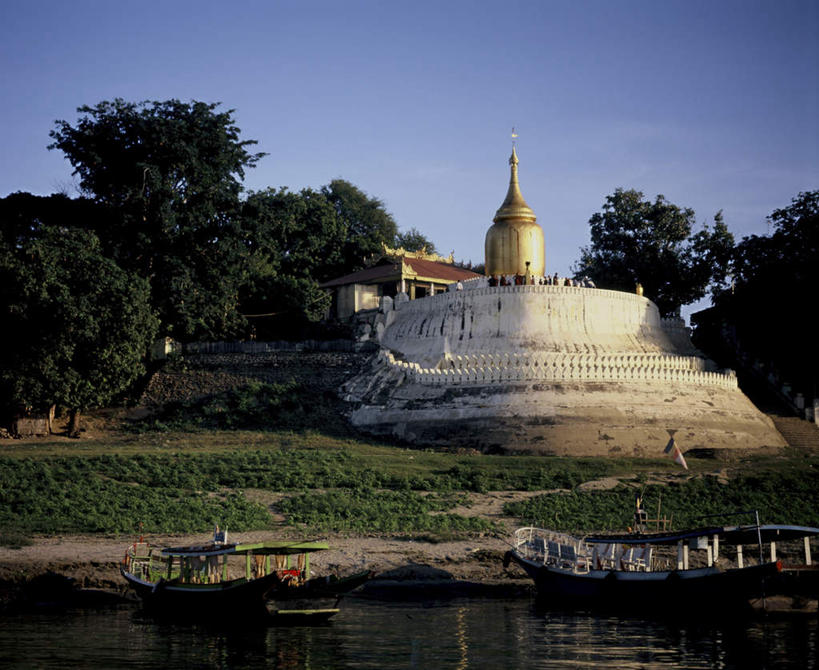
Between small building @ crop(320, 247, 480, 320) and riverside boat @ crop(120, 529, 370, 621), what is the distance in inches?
1463

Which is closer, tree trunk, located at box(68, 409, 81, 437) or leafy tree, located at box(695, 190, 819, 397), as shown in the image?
tree trunk, located at box(68, 409, 81, 437)

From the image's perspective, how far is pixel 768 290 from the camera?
5847cm

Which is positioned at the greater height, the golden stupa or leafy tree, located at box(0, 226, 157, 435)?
the golden stupa

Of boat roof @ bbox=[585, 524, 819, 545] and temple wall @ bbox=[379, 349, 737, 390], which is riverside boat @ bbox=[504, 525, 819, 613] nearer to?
boat roof @ bbox=[585, 524, 819, 545]

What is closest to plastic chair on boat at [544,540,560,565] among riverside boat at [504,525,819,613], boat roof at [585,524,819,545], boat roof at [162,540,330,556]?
riverside boat at [504,525,819,613]

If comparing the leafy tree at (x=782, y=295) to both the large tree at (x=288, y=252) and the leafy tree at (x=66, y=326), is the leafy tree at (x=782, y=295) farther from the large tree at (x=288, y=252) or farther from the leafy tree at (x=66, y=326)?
the leafy tree at (x=66, y=326)

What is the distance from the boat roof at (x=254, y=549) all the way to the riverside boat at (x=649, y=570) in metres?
6.69

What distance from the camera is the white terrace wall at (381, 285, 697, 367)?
181 feet

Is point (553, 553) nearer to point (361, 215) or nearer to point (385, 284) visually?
point (385, 284)

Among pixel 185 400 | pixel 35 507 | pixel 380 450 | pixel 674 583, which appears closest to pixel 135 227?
pixel 185 400

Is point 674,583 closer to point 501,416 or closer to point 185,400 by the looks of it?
point 501,416

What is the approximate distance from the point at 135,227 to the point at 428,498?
26.2 meters

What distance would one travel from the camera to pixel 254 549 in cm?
2681

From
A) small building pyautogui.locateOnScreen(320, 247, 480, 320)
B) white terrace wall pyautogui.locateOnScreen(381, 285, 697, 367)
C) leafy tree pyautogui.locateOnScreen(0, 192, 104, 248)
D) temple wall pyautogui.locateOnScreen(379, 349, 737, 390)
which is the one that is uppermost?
leafy tree pyautogui.locateOnScreen(0, 192, 104, 248)
